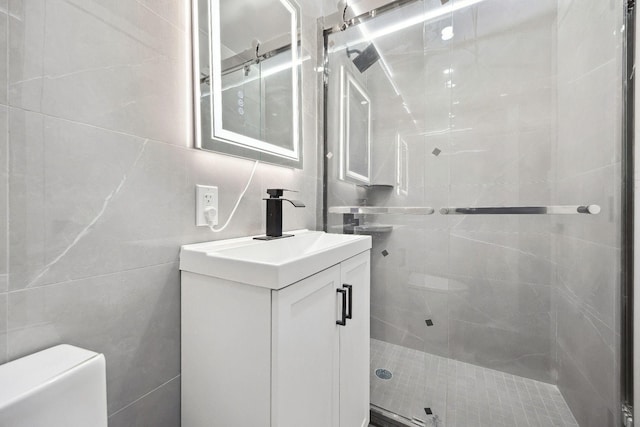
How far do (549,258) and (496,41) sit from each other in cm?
124

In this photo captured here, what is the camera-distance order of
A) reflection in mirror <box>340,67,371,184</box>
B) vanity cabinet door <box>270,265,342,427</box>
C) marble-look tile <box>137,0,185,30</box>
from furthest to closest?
reflection in mirror <box>340,67,371,184</box> < marble-look tile <box>137,0,185,30</box> < vanity cabinet door <box>270,265,342,427</box>

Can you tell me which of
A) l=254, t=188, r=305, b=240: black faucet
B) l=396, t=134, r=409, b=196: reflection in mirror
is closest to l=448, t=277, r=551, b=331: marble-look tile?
l=396, t=134, r=409, b=196: reflection in mirror

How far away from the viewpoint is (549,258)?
1.37 m

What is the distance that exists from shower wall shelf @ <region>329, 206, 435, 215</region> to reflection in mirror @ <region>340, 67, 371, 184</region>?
19 centimetres

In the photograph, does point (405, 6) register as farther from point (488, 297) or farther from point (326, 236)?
point (488, 297)

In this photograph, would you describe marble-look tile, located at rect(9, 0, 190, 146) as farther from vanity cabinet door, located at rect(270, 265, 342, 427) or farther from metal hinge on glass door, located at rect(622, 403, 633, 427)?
metal hinge on glass door, located at rect(622, 403, 633, 427)

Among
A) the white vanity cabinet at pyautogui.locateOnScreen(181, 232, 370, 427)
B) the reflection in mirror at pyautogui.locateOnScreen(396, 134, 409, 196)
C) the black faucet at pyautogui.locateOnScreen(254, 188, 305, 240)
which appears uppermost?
the reflection in mirror at pyautogui.locateOnScreen(396, 134, 409, 196)

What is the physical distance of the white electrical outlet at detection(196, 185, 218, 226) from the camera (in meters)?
0.83

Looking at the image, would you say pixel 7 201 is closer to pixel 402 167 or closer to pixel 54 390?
pixel 54 390

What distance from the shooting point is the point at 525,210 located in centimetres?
125

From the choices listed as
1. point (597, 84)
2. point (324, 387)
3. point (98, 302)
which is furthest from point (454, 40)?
point (98, 302)

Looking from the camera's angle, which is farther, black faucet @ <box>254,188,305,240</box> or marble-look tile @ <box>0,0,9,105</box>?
black faucet @ <box>254,188,305,240</box>

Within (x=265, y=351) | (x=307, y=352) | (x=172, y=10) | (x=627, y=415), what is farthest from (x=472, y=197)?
(x=172, y=10)

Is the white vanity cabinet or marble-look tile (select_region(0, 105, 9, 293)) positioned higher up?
marble-look tile (select_region(0, 105, 9, 293))
